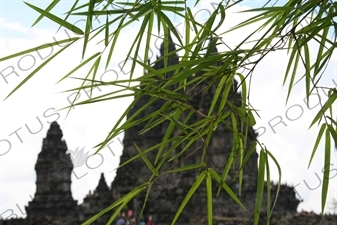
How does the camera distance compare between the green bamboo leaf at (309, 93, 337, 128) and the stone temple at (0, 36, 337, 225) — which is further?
the stone temple at (0, 36, 337, 225)

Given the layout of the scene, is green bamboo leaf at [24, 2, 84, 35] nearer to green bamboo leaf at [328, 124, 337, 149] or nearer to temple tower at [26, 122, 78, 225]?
green bamboo leaf at [328, 124, 337, 149]

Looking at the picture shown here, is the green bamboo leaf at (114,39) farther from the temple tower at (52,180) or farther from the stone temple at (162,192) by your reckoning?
the temple tower at (52,180)

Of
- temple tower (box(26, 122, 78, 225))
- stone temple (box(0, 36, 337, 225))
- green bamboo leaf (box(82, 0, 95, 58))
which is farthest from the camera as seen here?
temple tower (box(26, 122, 78, 225))

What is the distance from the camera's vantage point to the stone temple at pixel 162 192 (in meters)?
15.7

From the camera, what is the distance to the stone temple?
51.5 ft

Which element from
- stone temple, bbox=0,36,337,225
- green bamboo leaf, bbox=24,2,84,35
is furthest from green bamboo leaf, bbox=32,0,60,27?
stone temple, bbox=0,36,337,225

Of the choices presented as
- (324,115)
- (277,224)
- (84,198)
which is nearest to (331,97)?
(324,115)

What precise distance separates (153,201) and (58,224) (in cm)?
406

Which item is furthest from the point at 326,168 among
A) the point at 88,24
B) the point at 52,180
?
the point at 52,180

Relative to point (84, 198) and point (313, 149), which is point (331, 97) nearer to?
point (313, 149)

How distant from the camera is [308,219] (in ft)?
50.1

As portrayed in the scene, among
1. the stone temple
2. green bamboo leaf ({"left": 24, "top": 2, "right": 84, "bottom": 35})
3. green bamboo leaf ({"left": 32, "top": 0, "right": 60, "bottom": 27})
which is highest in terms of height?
the stone temple

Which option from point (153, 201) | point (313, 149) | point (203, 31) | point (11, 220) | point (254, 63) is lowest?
point (313, 149)

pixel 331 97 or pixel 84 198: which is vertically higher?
pixel 84 198
